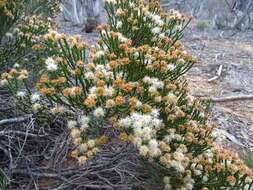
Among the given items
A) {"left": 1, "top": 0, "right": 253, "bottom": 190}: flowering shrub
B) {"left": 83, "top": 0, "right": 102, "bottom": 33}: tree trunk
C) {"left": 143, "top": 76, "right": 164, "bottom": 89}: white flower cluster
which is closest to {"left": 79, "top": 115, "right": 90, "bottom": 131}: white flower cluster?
{"left": 1, "top": 0, "right": 253, "bottom": 190}: flowering shrub

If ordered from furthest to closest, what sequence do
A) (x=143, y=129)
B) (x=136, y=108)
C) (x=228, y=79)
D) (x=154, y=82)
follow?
(x=228, y=79)
(x=154, y=82)
(x=136, y=108)
(x=143, y=129)

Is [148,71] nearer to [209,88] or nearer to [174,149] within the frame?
[174,149]

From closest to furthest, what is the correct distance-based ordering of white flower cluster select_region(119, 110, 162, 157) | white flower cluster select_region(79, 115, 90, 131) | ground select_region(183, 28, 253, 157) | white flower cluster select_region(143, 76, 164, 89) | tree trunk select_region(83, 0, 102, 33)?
white flower cluster select_region(119, 110, 162, 157) → white flower cluster select_region(79, 115, 90, 131) → white flower cluster select_region(143, 76, 164, 89) → ground select_region(183, 28, 253, 157) → tree trunk select_region(83, 0, 102, 33)

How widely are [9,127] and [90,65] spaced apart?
1379 mm

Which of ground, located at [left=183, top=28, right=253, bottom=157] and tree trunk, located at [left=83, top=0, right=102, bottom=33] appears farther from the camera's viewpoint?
tree trunk, located at [left=83, top=0, right=102, bottom=33]

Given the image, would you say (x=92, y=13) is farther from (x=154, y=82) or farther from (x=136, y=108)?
(x=136, y=108)

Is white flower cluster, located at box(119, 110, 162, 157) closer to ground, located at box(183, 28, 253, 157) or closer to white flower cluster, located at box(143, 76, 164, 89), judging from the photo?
white flower cluster, located at box(143, 76, 164, 89)

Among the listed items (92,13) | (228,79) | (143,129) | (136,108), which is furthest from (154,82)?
(92,13)

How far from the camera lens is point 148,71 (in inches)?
79.2

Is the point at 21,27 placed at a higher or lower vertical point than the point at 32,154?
higher

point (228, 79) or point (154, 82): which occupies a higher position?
point (154, 82)

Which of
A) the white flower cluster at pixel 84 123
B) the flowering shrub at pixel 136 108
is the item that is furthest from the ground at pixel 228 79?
the white flower cluster at pixel 84 123

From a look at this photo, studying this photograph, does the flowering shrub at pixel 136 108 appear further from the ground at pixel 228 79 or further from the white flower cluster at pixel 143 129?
the ground at pixel 228 79

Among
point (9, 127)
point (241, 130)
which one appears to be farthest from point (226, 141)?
point (9, 127)
